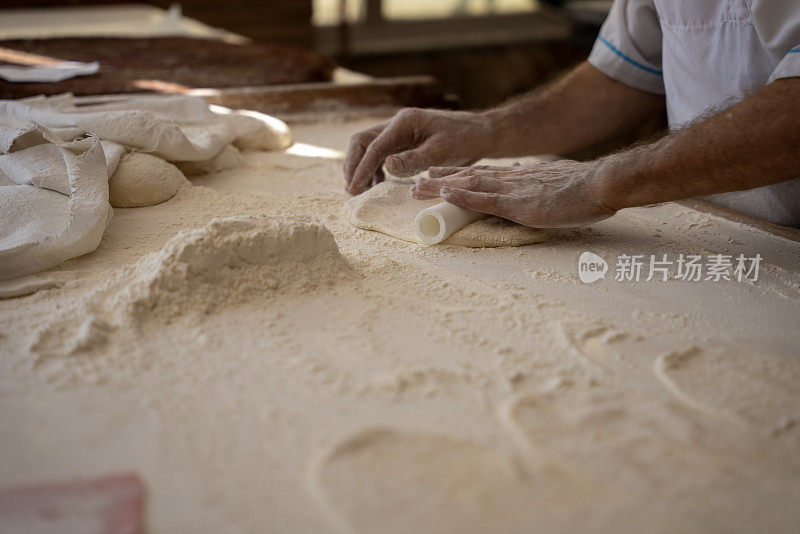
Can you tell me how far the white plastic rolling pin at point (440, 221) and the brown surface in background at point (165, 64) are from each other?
4.62ft

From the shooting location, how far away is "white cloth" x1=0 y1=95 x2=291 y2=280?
4.14ft

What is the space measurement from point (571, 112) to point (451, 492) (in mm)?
1458

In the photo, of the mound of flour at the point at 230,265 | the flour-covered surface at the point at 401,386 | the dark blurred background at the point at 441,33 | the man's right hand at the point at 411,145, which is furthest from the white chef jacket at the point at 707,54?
the dark blurred background at the point at 441,33

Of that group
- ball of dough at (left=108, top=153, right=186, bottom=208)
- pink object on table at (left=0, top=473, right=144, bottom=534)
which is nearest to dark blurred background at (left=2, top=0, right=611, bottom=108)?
ball of dough at (left=108, top=153, right=186, bottom=208)

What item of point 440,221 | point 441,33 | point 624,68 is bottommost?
point 440,221

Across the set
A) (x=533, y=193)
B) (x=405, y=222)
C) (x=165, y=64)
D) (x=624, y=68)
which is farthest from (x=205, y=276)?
(x=165, y=64)

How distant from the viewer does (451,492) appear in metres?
0.76

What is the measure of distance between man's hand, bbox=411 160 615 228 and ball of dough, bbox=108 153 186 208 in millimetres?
598

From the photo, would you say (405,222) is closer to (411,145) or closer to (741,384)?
(411,145)

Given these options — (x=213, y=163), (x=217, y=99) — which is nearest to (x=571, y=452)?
(x=213, y=163)

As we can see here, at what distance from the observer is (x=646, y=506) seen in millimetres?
745

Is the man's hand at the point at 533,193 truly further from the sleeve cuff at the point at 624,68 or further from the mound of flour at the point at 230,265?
the sleeve cuff at the point at 624,68

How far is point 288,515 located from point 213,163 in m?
1.32

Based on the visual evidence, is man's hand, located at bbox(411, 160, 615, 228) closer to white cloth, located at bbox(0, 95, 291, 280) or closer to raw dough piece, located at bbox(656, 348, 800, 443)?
raw dough piece, located at bbox(656, 348, 800, 443)
